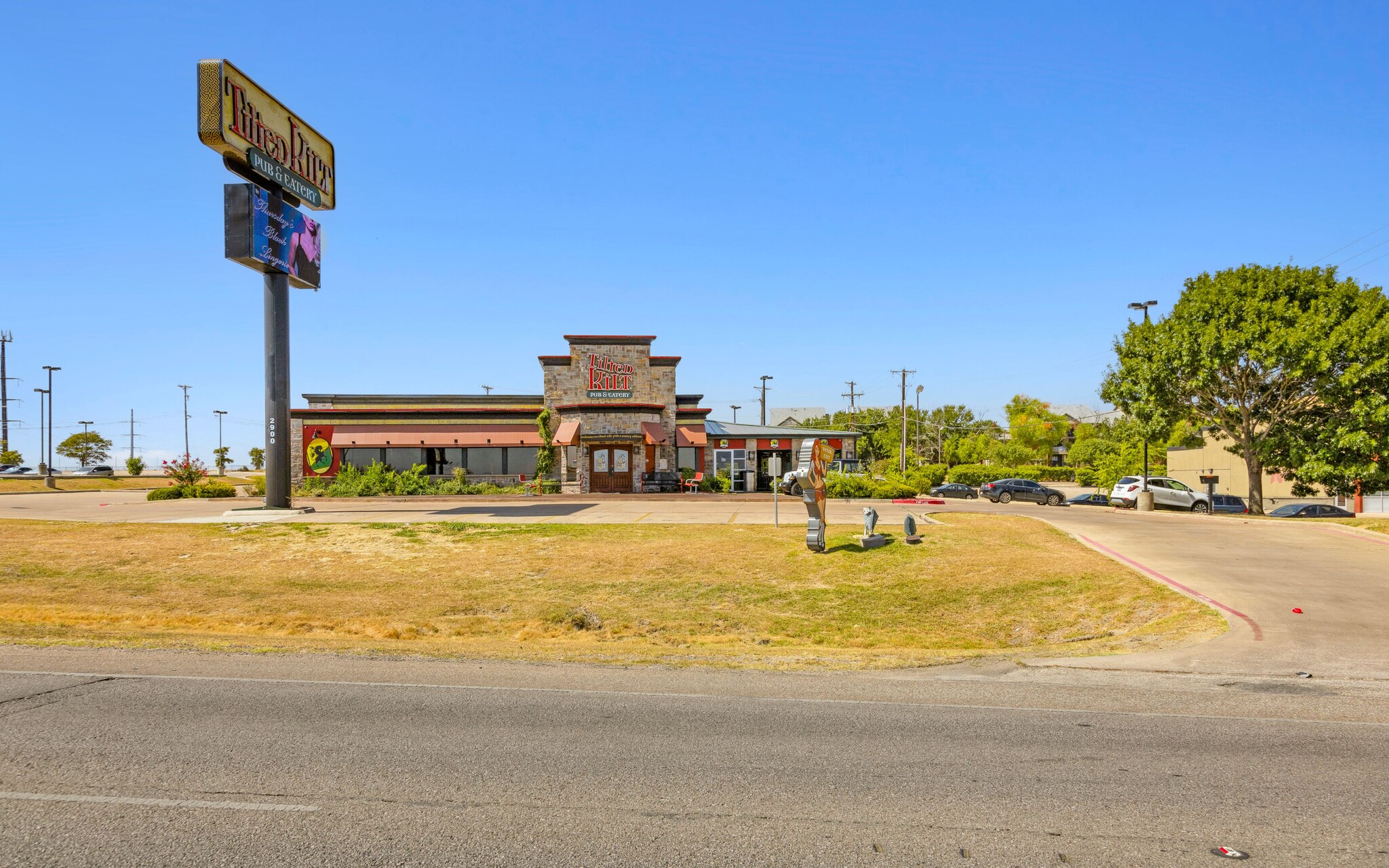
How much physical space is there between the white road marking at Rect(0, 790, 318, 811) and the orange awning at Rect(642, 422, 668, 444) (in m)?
38.2

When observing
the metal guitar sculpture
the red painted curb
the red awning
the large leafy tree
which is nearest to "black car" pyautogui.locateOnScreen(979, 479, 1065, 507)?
the large leafy tree

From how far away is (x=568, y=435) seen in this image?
1709 inches

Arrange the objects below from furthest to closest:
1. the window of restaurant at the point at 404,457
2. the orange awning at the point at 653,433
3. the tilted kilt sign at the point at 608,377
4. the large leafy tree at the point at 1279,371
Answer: the window of restaurant at the point at 404,457, the tilted kilt sign at the point at 608,377, the orange awning at the point at 653,433, the large leafy tree at the point at 1279,371

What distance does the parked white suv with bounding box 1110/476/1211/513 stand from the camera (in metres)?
39.7

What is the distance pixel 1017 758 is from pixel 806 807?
232cm

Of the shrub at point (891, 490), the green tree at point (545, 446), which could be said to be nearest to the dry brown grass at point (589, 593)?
the shrub at point (891, 490)

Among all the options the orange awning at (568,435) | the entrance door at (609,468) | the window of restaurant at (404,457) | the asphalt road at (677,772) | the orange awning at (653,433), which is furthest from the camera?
the window of restaurant at (404,457)

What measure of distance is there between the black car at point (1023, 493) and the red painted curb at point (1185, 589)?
20239mm

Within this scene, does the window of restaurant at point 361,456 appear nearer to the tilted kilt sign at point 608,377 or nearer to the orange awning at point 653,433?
the tilted kilt sign at point 608,377

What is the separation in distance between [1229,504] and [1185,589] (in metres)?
27.6

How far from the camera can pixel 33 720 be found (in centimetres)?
766

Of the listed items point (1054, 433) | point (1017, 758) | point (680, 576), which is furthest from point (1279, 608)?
point (1054, 433)

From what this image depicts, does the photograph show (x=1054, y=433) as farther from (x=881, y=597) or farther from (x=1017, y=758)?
(x=1017, y=758)

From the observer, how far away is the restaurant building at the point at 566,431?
44.3 m
